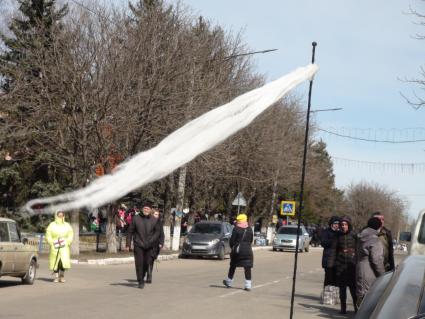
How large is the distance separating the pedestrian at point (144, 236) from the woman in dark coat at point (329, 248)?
4.71 meters

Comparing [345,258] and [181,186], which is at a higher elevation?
[181,186]

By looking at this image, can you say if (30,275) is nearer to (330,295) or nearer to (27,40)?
(330,295)

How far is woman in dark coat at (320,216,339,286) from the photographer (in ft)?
49.0

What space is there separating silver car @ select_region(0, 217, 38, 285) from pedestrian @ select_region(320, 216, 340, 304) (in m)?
6.70

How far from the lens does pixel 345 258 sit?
14680 mm

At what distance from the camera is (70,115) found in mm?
29078

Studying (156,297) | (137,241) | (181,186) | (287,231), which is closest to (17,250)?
(137,241)

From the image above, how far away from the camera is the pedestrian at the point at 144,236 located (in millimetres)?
18344

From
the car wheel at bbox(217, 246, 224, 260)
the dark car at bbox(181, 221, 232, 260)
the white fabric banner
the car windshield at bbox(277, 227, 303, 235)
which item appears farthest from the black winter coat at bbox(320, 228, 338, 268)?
the car windshield at bbox(277, 227, 303, 235)

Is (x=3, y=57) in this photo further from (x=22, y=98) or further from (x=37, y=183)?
(x=37, y=183)

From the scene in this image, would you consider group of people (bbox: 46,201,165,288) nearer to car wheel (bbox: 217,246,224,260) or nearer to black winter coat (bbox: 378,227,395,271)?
black winter coat (bbox: 378,227,395,271)

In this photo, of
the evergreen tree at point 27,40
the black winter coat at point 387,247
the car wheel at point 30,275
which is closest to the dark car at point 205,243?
the evergreen tree at point 27,40

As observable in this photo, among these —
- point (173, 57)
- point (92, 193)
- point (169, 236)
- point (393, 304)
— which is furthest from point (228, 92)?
point (393, 304)

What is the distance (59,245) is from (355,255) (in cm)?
791
